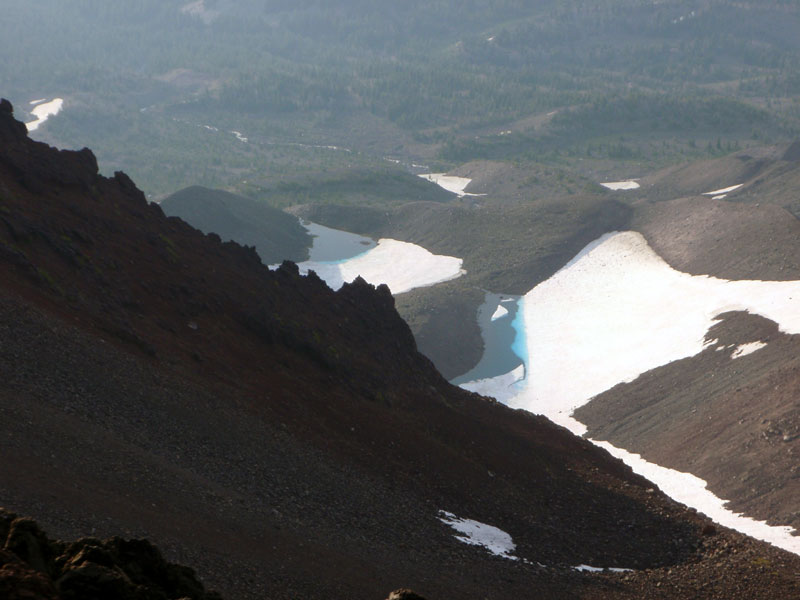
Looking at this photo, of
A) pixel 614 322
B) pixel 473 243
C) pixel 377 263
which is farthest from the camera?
pixel 473 243

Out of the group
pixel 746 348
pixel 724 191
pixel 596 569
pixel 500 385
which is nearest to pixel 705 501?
pixel 746 348

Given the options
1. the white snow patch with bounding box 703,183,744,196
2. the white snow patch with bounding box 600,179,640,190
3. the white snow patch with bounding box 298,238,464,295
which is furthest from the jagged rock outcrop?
the white snow patch with bounding box 600,179,640,190

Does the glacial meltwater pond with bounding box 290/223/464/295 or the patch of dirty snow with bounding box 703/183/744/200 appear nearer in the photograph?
the glacial meltwater pond with bounding box 290/223/464/295

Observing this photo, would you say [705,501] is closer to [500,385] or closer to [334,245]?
[500,385]

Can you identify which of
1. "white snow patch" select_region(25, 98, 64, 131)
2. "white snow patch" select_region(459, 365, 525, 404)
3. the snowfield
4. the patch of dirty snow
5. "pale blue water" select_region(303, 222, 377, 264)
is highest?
"white snow patch" select_region(25, 98, 64, 131)

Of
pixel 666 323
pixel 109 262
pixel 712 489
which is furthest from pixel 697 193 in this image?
pixel 109 262

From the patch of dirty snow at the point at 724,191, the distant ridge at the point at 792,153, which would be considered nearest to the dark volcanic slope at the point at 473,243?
the patch of dirty snow at the point at 724,191

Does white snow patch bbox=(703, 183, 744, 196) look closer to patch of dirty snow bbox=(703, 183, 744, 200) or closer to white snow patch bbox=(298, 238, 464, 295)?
patch of dirty snow bbox=(703, 183, 744, 200)
